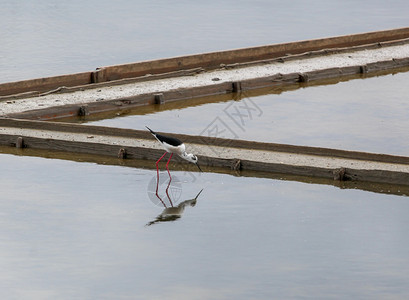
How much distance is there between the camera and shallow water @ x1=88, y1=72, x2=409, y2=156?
17.8 metres

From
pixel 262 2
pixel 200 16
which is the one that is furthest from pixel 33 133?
pixel 262 2

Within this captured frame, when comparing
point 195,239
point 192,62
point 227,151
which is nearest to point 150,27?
point 192,62

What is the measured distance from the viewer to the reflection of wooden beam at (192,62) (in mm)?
20438

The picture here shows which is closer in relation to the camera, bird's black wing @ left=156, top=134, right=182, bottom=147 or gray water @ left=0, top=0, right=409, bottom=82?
bird's black wing @ left=156, top=134, right=182, bottom=147

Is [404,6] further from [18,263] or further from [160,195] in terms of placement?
[18,263]

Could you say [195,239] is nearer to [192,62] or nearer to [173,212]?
[173,212]

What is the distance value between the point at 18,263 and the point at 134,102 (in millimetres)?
8363

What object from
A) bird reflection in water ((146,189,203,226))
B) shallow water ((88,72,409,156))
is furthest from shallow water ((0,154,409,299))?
shallow water ((88,72,409,156))

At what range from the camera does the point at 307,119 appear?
1933 centimetres

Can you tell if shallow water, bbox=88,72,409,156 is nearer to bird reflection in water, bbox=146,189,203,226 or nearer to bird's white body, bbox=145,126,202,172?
bird's white body, bbox=145,126,202,172

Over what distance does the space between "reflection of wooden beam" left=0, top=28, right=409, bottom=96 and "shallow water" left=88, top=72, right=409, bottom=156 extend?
6.62ft

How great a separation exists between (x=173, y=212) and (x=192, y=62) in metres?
9.34

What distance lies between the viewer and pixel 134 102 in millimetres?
20016

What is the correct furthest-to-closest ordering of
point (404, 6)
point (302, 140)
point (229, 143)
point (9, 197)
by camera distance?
point (404, 6), point (302, 140), point (229, 143), point (9, 197)
